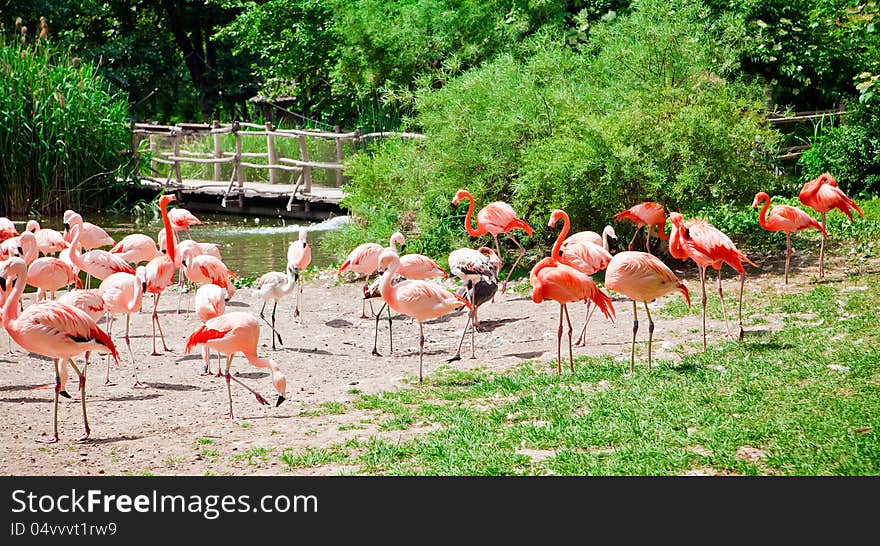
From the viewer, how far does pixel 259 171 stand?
23812 mm

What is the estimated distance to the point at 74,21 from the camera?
31453 mm

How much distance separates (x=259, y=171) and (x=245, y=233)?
5759 mm

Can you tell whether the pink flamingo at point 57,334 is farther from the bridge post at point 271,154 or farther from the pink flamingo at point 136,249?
the bridge post at point 271,154

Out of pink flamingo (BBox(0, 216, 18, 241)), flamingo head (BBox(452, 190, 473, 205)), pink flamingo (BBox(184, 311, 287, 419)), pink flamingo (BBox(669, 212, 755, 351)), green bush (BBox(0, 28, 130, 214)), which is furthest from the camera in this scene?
green bush (BBox(0, 28, 130, 214))

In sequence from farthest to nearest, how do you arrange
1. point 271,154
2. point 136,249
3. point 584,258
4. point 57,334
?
1. point 271,154
2. point 136,249
3. point 584,258
4. point 57,334

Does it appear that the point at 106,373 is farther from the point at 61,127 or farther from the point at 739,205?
the point at 61,127

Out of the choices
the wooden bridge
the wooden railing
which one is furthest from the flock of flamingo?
the wooden railing

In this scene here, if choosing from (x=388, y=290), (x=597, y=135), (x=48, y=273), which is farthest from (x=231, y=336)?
(x=597, y=135)

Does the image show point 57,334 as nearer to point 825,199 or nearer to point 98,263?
point 98,263

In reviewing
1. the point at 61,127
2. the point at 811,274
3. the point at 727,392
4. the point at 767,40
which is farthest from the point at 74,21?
the point at 727,392

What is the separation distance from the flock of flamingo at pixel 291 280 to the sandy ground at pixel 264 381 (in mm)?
193

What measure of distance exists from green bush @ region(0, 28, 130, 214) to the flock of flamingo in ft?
24.0

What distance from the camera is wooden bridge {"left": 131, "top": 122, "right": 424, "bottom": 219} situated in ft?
66.5

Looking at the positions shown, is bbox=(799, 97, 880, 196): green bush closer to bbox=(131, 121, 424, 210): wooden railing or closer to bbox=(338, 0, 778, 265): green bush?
bbox=(338, 0, 778, 265): green bush
